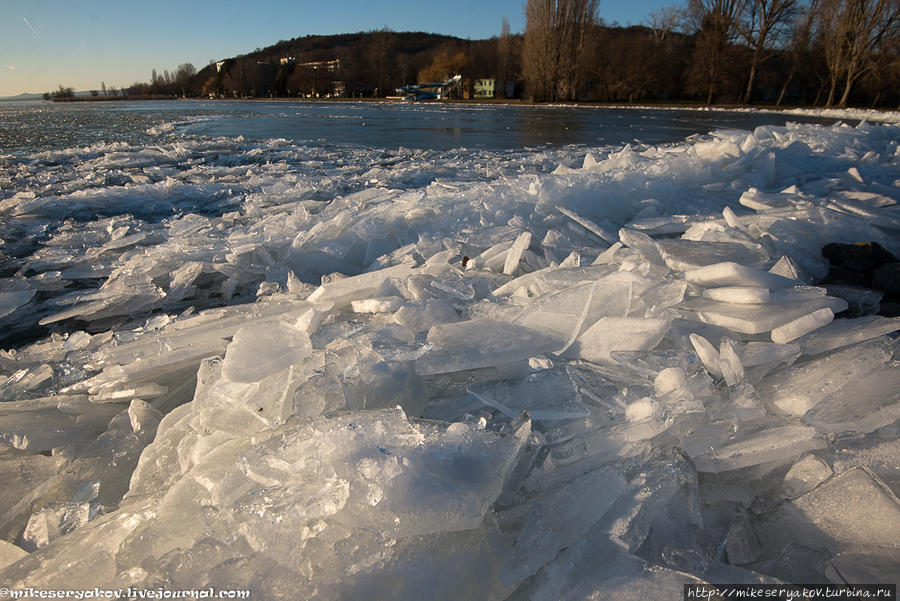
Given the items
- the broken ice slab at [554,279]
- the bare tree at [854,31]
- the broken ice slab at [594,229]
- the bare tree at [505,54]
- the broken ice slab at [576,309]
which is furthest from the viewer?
the bare tree at [505,54]

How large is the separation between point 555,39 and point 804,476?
36.0m

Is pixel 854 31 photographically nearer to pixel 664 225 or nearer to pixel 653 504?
pixel 664 225

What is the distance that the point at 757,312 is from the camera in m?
1.16

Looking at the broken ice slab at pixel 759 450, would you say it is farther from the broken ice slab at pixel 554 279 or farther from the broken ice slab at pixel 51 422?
the broken ice slab at pixel 51 422

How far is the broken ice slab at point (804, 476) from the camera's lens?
0.79m

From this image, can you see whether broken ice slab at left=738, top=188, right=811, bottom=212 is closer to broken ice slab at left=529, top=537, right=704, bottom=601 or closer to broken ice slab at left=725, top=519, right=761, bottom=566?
broken ice slab at left=725, top=519, right=761, bottom=566

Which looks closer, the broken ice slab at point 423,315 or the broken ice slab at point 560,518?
the broken ice slab at point 560,518

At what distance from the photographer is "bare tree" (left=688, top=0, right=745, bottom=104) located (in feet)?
92.2

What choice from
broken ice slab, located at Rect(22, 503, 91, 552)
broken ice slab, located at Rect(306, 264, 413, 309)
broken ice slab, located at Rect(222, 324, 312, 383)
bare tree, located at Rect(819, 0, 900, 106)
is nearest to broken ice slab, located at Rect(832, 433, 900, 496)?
broken ice slab, located at Rect(222, 324, 312, 383)

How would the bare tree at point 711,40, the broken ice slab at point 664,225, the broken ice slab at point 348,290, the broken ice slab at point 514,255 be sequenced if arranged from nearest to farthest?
the broken ice slab at point 348,290
the broken ice slab at point 514,255
the broken ice slab at point 664,225
the bare tree at point 711,40

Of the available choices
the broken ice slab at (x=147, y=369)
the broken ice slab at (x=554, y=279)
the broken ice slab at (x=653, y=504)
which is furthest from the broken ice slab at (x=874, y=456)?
the broken ice slab at (x=147, y=369)

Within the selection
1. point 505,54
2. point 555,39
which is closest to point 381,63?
point 505,54

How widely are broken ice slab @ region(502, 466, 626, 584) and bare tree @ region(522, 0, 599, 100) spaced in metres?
35.2

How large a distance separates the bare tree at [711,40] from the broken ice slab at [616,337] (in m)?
35.5
